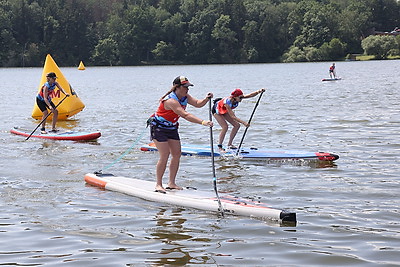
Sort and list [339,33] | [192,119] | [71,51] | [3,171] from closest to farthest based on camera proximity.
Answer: [192,119] < [3,171] < [339,33] < [71,51]

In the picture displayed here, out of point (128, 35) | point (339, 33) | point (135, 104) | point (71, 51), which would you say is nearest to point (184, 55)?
point (128, 35)

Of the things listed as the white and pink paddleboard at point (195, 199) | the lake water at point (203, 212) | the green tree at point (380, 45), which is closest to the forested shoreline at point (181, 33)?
the green tree at point (380, 45)

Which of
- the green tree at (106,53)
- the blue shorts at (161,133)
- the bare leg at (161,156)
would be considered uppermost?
the blue shorts at (161,133)

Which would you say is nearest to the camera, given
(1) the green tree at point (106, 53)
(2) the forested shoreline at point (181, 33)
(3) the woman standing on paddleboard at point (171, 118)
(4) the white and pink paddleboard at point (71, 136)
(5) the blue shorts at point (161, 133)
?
(3) the woman standing on paddleboard at point (171, 118)

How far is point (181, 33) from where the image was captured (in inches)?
5443

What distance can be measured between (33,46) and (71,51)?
30.1 ft

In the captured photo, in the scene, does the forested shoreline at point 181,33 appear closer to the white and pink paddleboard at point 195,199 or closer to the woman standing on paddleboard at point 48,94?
the woman standing on paddleboard at point 48,94

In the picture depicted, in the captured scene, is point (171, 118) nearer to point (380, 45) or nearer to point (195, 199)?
point (195, 199)

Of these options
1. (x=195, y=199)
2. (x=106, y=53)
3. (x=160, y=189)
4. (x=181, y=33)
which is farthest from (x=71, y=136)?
(x=181, y=33)

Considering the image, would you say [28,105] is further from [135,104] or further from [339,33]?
[339,33]

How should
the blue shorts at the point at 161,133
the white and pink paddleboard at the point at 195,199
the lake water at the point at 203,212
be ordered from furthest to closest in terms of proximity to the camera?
1. the blue shorts at the point at 161,133
2. the white and pink paddleboard at the point at 195,199
3. the lake water at the point at 203,212

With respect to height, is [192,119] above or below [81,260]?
above

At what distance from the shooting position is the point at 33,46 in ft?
424

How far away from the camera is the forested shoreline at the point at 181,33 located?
128 metres
